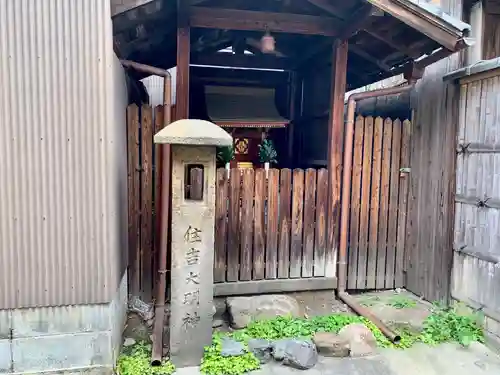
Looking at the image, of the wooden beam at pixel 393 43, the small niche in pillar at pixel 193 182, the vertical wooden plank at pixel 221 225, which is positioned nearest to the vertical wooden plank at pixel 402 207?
the wooden beam at pixel 393 43

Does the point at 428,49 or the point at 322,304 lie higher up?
the point at 428,49

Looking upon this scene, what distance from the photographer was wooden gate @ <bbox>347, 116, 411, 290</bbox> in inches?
256

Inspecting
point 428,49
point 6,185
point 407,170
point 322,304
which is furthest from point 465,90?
point 6,185

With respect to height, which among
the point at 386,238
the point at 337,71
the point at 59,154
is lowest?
the point at 386,238

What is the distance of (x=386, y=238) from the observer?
6.70 metres

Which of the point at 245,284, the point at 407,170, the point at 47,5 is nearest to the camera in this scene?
the point at 47,5

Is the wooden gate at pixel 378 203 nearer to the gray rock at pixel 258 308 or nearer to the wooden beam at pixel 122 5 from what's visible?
the gray rock at pixel 258 308

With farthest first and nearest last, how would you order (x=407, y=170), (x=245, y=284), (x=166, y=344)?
(x=407, y=170)
(x=245, y=284)
(x=166, y=344)

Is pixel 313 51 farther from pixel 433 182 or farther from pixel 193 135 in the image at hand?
pixel 193 135

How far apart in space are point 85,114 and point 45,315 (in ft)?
7.10

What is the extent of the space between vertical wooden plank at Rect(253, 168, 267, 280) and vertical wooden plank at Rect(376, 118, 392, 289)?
2.05 m

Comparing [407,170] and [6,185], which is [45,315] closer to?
[6,185]

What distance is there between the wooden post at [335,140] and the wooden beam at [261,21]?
0.39m

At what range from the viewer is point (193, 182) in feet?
15.2
